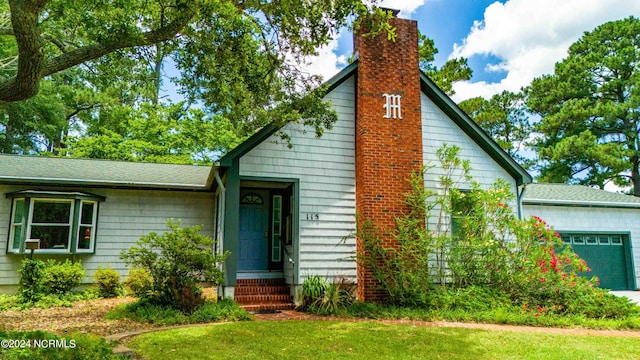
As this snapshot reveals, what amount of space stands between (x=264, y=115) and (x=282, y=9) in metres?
2.55

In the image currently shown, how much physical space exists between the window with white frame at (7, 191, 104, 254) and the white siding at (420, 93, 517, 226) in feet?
28.8

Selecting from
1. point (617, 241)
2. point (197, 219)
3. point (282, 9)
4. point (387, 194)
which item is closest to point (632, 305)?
point (387, 194)

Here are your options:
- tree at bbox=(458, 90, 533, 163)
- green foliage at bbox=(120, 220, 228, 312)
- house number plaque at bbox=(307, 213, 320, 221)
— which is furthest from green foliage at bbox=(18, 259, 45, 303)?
tree at bbox=(458, 90, 533, 163)

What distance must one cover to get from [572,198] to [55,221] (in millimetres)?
16217

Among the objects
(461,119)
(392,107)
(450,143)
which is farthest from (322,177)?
(461,119)

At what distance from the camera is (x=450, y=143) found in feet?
34.0

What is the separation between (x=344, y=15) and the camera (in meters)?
7.11

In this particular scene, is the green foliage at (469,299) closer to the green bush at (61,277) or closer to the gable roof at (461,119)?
the gable roof at (461,119)

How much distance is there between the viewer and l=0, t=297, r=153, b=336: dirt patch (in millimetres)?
6594

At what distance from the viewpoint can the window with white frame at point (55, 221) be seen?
10352 mm

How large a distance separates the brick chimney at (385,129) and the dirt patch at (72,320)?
4823 mm

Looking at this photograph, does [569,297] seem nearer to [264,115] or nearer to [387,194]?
[387,194]

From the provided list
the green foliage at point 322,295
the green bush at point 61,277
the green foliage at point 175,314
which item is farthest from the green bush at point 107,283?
the green foliage at point 322,295

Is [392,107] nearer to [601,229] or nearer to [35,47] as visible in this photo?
[35,47]
